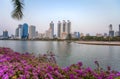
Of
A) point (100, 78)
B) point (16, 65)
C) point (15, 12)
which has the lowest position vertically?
point (100, 78)

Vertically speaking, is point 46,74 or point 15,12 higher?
point 15,12

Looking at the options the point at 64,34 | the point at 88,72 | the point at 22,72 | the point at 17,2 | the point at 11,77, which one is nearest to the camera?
the point at 11,77

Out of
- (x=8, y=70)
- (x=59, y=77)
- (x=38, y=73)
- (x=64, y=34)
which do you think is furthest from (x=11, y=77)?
(x=64, y=34)

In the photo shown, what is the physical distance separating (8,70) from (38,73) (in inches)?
24.7

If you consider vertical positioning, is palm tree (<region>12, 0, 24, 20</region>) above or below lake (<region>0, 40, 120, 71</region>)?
above

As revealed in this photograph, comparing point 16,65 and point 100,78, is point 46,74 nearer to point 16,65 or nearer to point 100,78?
point 16,65

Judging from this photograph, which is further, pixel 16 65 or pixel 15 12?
pixel 15 12

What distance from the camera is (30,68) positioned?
15.6 feet

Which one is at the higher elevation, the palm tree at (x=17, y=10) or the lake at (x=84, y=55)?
the palm tree at (x=17, y=10)

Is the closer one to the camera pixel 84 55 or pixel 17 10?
pixel 17 10

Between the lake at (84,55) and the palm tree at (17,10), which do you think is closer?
the palm tree at (17,10)

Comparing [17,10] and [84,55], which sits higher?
[17,10]

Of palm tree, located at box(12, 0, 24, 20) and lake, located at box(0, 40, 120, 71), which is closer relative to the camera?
palm tree, located at box(12, 0, 24, 20)

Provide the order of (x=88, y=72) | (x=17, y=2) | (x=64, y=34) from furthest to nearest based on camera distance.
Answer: (x=64, y=34) → (x=17, y=2) → (x=88, y=72)
